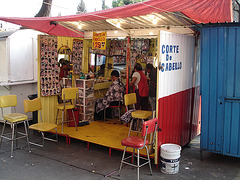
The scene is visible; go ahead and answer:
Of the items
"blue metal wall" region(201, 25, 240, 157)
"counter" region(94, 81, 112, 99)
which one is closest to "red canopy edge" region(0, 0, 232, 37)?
"blue metal wall" region(201, 25, 240, 157)

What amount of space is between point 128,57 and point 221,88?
119 inches

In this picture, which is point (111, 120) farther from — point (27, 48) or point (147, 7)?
point (147, 7)

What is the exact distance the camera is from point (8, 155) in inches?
227

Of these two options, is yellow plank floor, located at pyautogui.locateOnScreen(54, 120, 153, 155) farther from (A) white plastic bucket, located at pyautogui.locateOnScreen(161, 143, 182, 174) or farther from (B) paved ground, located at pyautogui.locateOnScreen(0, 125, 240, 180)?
(A) white plastic bucket, located at pyautogui.locateOnScreen(161, 143, 182, 174)

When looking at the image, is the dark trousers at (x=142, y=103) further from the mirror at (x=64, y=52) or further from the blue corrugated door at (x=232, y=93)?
the blue corrugated door at (x=232, y=93)

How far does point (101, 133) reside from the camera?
6625mm

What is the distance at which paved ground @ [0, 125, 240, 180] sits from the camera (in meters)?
4.85

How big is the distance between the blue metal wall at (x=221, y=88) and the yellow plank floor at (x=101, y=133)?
1.86 meters

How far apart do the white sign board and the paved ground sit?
1.43 meters

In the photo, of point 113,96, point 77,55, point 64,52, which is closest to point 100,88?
point 113,96

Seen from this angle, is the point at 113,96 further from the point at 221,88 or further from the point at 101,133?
the point at 221,88

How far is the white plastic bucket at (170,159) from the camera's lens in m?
4.85

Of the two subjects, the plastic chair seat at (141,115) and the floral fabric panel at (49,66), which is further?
the floral fabric panel at (49,66)

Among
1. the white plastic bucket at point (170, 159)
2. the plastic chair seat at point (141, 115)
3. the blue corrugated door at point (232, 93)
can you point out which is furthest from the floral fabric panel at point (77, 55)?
the blue corrugated door at point (232, 93)
